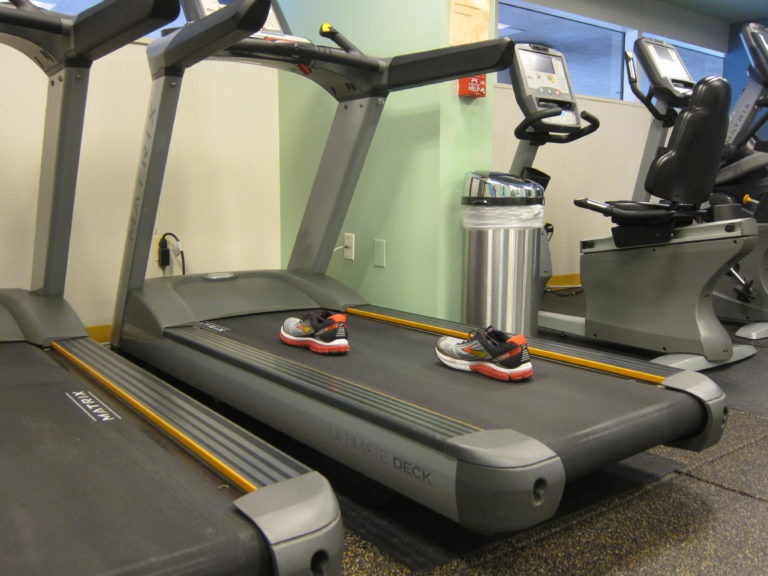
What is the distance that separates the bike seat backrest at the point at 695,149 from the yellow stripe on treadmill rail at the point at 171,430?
Result: 2.18m

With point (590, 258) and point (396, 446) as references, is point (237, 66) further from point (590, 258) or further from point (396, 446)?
point (396, 446)

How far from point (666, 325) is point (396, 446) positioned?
1.85 m

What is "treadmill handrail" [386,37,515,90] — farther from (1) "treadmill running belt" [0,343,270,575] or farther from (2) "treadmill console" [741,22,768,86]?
(2) "treadmill console" [741,22,768,86]

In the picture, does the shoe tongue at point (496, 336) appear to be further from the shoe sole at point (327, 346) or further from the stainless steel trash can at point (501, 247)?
the stainless steel trash can at point (501, 247)

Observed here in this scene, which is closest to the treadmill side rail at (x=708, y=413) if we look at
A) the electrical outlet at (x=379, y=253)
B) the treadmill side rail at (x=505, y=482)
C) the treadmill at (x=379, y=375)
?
the treadmill at (x=379, y=375)

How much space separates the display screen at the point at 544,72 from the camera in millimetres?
3076

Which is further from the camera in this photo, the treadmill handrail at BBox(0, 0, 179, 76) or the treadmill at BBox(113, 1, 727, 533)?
the treadmill handrail at BBox(0, 0, 179, 76)

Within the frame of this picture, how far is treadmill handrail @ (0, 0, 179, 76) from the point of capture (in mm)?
1537

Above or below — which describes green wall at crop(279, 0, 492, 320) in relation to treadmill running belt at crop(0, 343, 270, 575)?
above

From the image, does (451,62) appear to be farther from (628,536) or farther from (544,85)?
(628,536)

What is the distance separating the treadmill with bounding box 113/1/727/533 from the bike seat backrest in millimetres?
870

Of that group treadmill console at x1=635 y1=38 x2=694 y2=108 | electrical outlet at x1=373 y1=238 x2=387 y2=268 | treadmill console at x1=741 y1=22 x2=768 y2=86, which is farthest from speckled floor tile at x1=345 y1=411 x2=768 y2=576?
treadmill console at x1=741 y1=22 x2=768 y2=86

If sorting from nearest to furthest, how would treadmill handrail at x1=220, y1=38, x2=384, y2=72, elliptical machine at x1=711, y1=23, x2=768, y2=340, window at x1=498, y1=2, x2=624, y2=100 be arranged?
treadmill handrail at x1=220, y1=38, x2=384, y2=72, elliptical machine at x1=711, y1=23, x2=768, y2=340, window at x1=498, y1=2, x2=624, y2=100

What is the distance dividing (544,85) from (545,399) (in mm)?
1998
